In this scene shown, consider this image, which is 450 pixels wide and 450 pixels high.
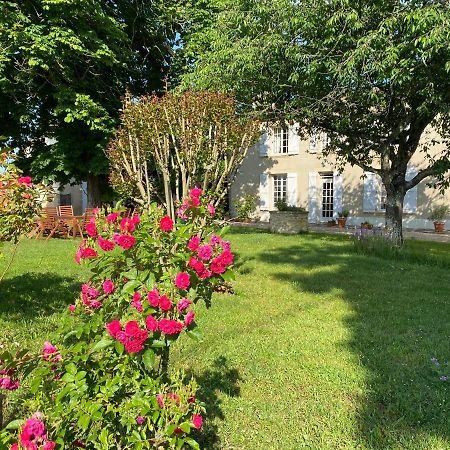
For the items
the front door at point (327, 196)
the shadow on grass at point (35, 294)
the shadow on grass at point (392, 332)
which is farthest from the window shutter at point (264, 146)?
the shadow on grass at point (35, 294)

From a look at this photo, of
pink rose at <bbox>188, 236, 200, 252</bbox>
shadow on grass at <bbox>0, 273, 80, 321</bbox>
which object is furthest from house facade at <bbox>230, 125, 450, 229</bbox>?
pink rose at <bbox>188, 236, 200, 252</bbox>

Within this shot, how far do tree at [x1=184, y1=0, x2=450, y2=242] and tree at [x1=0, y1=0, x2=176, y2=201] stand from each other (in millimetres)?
3801

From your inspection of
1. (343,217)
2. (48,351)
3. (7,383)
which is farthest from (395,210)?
(7,383)

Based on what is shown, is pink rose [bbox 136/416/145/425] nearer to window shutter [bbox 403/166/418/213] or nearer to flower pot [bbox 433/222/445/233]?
flower pot [bbox 433/222/445/233]

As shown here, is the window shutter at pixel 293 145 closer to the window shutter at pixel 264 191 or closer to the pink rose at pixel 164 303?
the window shutter at pixel 264 191

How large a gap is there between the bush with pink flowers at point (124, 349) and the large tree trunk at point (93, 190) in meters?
12.7

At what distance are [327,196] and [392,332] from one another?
1595cm

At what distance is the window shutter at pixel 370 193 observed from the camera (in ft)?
58.2

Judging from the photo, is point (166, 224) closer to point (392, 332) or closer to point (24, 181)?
point (24, 181)

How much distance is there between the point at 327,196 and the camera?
19.6m

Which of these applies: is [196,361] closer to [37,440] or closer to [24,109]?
[37,440]

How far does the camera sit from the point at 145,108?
18.2ft

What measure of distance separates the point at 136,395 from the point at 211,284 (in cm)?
59

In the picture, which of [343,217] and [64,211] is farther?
[343,217]
